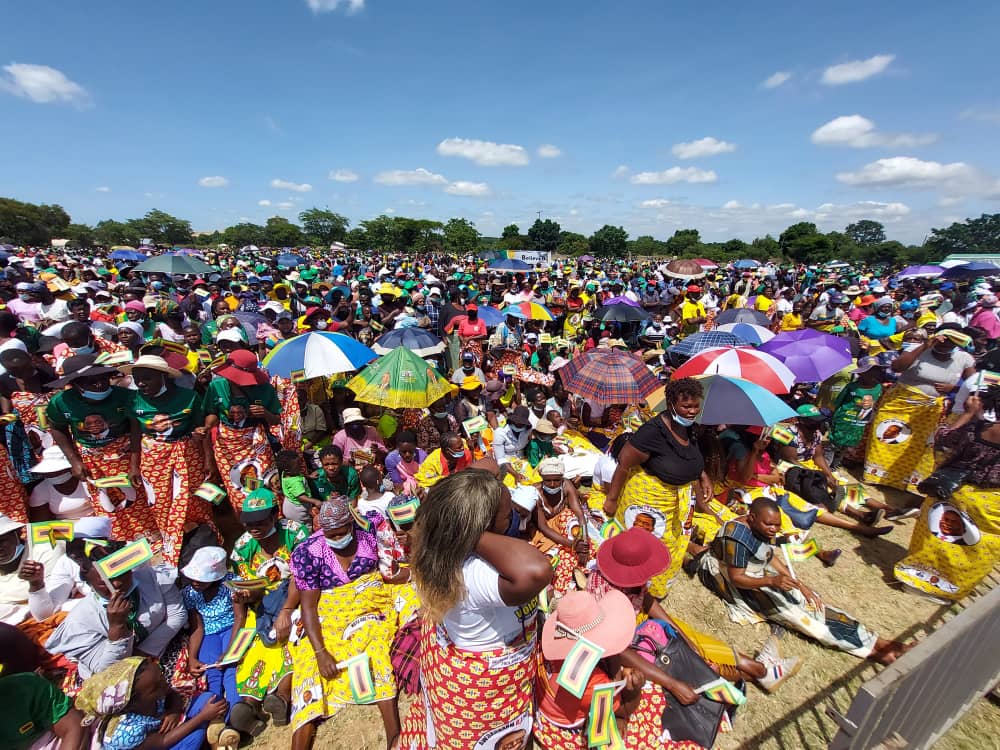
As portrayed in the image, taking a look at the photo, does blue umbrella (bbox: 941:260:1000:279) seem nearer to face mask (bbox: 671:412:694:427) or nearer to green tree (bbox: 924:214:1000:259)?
face mask (bbox: 671:412:694:427)

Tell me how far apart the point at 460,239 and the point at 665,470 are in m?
52.6

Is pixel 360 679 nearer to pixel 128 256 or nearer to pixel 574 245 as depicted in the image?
pixel 128 256

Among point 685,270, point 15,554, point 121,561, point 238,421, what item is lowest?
point 15,554

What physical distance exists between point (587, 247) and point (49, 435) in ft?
208

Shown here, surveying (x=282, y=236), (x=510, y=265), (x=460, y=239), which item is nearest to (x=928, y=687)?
(x=510, y=265)

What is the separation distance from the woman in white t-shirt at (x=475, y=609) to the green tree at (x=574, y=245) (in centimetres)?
6357

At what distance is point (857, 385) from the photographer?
19.0 ft

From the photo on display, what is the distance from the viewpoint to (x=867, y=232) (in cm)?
11475

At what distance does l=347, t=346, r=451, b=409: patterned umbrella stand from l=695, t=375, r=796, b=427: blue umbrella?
2.90m

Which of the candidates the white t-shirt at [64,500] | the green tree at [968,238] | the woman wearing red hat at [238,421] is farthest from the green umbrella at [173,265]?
the green tree at [968,238]

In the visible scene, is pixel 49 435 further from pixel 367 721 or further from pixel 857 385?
pixel 857 385

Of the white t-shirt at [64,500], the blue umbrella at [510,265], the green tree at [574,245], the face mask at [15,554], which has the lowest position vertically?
the white t-shirt at [64,500]

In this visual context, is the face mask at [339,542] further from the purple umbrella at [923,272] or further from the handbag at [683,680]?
the purple umbrella at [923,272]

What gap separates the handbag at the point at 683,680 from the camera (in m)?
2.45
